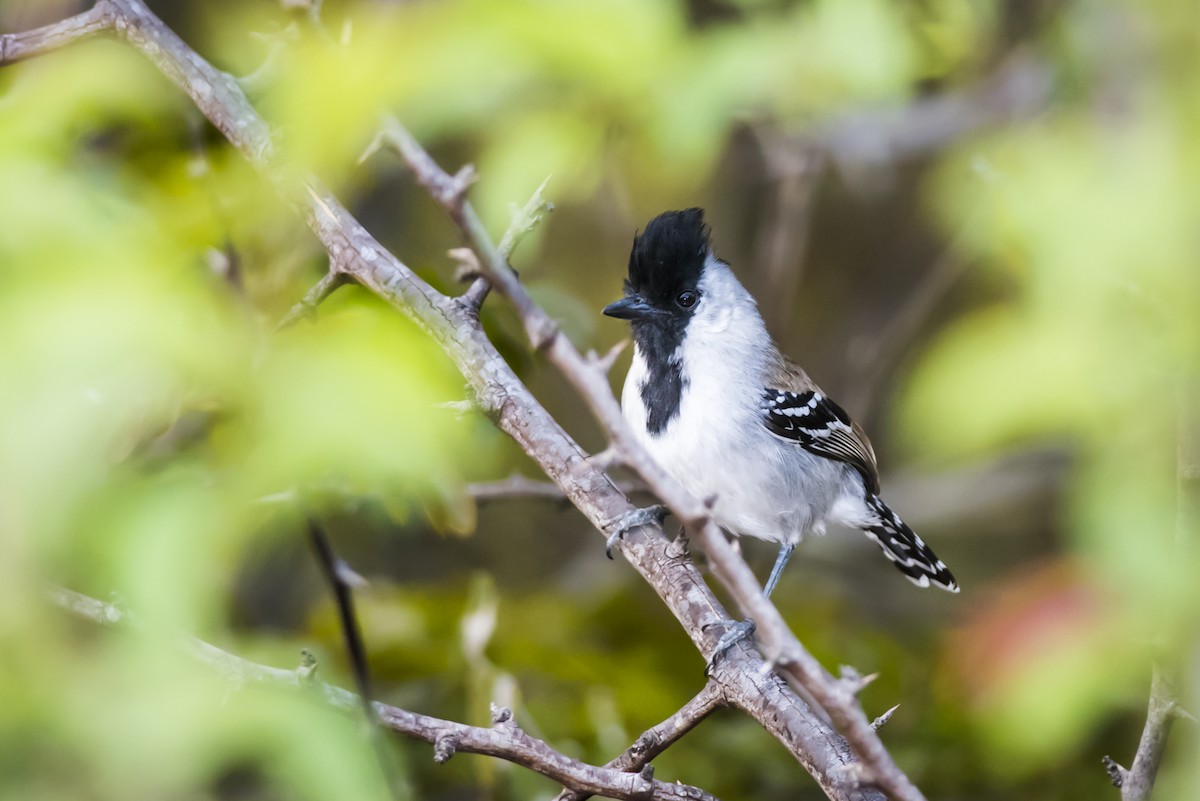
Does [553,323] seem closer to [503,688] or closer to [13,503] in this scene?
[13,503]

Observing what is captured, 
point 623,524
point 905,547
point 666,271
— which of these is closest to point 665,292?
point 666,271

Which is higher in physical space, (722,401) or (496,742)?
(722,401)

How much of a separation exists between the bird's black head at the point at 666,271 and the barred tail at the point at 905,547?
1338mm

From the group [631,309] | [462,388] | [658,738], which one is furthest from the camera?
[631,309]

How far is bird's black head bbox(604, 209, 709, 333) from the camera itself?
3824 millimetres

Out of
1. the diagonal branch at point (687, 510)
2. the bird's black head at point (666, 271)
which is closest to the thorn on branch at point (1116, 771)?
the diagonal branch at point (687, 510)

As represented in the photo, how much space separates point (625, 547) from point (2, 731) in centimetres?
144

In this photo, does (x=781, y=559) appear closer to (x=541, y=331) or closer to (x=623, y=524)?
(x=623, y=524)

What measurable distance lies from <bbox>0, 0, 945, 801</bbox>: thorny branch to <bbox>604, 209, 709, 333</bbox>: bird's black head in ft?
3.68

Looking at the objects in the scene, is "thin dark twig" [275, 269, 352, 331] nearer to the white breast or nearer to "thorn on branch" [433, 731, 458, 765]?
"thorn on branch" [433, 731, 458, 765]

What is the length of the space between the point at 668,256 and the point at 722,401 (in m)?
0.56

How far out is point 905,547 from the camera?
491 centimetres

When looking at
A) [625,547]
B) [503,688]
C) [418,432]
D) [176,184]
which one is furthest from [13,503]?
[503,688]

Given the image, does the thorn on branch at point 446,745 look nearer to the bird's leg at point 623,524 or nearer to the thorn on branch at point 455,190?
the bird's leg at point 623,524
